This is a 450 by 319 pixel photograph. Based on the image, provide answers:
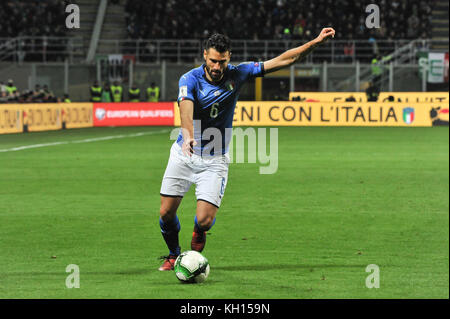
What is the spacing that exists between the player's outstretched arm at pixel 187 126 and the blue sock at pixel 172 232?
2.94 feet

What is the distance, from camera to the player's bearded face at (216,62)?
280 inches

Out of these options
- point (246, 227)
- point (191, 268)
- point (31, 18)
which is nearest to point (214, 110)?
point (191, 268)

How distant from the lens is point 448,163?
19188 millimetres

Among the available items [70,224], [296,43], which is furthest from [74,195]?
[296,43]

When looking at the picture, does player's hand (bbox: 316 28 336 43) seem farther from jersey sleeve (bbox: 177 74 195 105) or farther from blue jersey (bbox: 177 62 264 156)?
jersey sleeve (bbox: 177 74 195 105)

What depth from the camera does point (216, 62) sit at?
716 centimetres

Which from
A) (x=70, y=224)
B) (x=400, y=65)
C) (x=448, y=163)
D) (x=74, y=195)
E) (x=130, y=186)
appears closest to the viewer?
(x=70, y=224)

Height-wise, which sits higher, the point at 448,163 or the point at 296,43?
the point at 296,43

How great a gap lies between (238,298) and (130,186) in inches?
341

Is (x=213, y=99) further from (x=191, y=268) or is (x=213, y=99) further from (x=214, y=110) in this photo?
(x=191, y=268)

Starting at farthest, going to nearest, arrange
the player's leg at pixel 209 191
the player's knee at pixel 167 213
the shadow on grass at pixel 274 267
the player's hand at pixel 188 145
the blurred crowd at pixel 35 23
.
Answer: the blurred crowd at pixel 35 23
the shadow on grass at pixel 274 267
the player's knee at pixel 167 213
the player's leg at pixel 209 191
the player's hand at pixel 188 145

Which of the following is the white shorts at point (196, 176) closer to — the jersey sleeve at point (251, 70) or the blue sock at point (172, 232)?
the blue sock at point (172, 232)

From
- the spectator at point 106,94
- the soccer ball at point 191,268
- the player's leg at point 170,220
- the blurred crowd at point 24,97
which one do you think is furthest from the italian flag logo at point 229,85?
the spectator at point 106,94

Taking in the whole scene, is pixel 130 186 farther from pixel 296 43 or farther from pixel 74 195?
pixel 296 43
